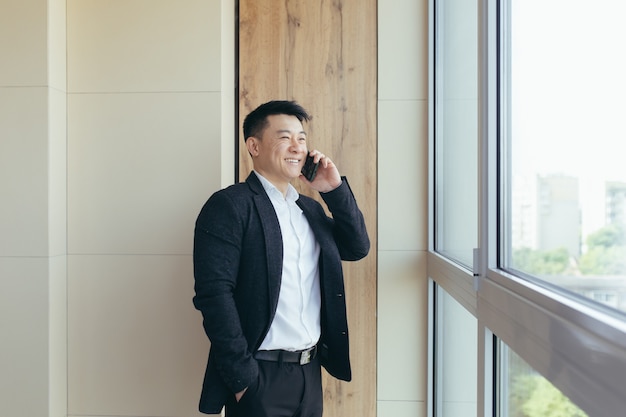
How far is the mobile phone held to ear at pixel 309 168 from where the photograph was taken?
2.28 metres

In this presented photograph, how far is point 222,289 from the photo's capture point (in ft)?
6.48

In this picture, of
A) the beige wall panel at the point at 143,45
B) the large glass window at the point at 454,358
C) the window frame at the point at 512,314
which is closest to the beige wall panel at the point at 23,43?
the beige wall panel at the point at 143,45

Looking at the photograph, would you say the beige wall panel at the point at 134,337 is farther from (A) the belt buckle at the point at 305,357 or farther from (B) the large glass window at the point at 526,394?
(B) the large glass window at the point at 526,394

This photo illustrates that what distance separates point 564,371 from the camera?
38.9 inches

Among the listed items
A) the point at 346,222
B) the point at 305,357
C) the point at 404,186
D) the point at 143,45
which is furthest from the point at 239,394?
the point at 143,45

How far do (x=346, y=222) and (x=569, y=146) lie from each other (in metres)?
1.29

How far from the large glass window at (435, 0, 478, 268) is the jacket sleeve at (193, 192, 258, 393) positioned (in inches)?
29.9

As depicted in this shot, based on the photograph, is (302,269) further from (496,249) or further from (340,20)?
(340,20)

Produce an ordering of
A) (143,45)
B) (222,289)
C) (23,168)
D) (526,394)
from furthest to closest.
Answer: (143,45)
(23,168)
(222,289)
(526,394)

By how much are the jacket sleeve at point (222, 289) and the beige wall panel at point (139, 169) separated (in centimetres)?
59

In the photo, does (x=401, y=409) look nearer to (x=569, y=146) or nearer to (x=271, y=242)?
(x=271, y=242)

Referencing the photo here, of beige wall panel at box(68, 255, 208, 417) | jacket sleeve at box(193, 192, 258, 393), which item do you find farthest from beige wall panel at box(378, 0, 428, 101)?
beige wall panel at box(68, 255, 208, 417)

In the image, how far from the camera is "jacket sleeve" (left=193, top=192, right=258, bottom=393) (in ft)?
6.40

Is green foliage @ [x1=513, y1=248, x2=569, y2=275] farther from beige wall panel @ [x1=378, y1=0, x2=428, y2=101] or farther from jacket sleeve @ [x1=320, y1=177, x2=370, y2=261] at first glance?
beige wall panel @ [x1=378, y1=0, x2=428, y2=101]
